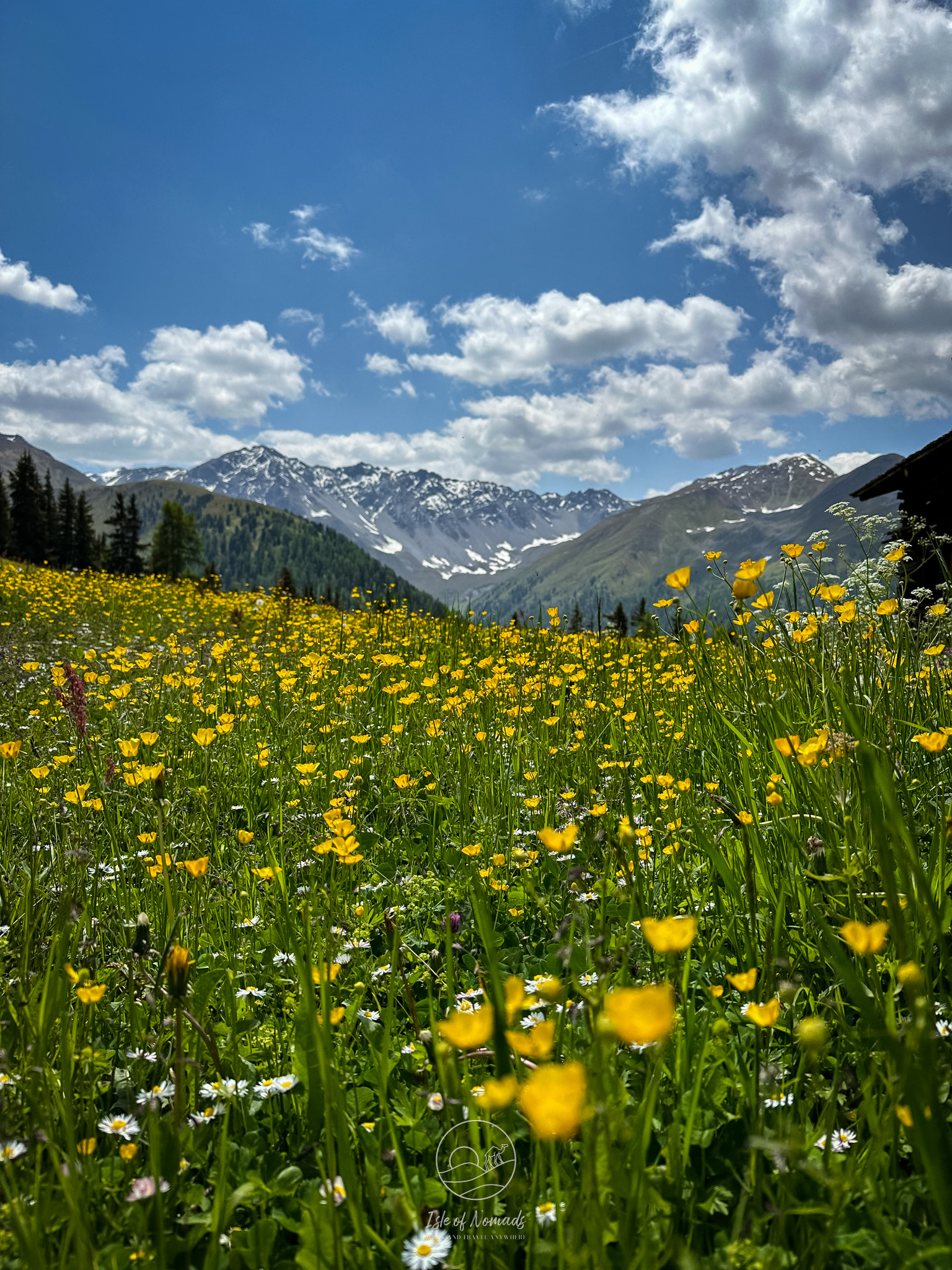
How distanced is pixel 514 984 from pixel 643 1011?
0.31m

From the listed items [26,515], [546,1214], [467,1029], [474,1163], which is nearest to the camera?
[467,1029]

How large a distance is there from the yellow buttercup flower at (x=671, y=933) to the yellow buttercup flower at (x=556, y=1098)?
0.67 ft

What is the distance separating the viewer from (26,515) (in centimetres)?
5444

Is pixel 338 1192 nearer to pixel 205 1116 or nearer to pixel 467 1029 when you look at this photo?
pixel 205 1116

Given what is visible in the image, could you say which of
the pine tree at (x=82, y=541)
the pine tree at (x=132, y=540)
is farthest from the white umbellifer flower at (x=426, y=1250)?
the pine tree at (x=82, y=541)

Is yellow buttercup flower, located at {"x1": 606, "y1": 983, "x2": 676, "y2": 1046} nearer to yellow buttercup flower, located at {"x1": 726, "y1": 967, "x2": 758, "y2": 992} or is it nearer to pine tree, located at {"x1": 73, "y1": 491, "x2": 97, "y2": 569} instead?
yellow buttercup flower, located at {"x1": 726, "y1": 967, "x2": 758, "y2": 992}

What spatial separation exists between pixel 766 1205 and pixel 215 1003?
62.6 inches

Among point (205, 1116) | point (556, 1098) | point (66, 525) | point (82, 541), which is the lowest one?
point (205, 1116)

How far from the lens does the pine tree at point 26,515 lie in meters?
53.3

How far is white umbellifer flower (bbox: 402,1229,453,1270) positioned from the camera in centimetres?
114

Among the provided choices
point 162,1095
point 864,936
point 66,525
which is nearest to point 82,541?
point 66,525

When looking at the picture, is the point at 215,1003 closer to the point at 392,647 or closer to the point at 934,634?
the point at 934,634

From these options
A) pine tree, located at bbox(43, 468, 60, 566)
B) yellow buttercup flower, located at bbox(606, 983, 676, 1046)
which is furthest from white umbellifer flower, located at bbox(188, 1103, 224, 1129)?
pine tree, located at bbox(43, 468, 60, 566)

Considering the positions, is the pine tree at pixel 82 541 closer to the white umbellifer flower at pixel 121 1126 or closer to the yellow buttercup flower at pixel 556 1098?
the white umbellifer flower at pixel 121 1126
